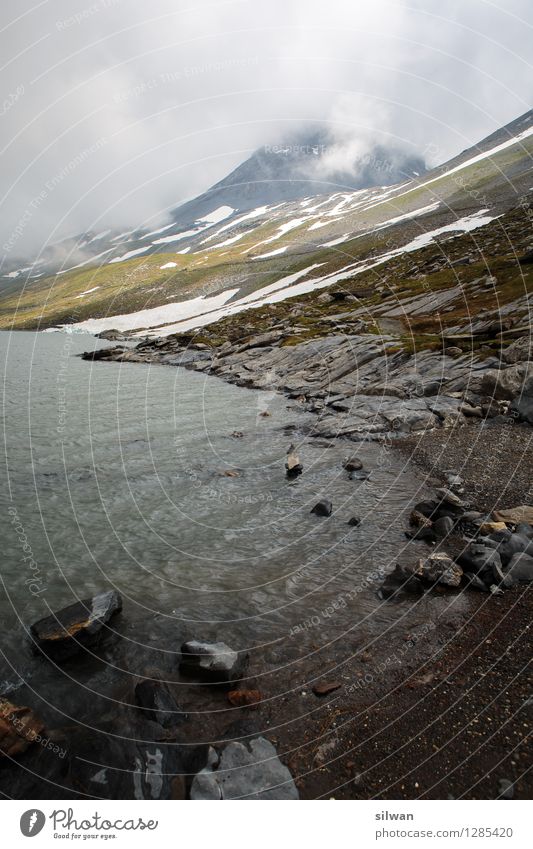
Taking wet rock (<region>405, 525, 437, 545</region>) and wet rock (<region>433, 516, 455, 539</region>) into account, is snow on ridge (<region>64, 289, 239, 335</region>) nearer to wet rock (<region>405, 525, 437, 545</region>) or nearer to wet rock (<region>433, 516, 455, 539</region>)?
wet rock (<region>405, 525, 437, 545</region>)

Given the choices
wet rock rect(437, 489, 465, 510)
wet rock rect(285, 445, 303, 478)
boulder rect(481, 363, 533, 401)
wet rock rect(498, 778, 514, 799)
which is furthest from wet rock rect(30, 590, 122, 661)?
boulder rect(481, 363, 533, 401)

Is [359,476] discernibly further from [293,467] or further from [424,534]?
[424,534]

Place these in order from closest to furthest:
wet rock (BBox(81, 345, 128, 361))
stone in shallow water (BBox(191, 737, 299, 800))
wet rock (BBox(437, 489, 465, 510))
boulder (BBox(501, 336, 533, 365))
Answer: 1. stone in shallow water (BBox(191, 737, 299, 800))
2. wet rock (BBox(437, 489, 465, 510))
3. boulder (BBox(501, 336, 533, 365))
4. wet rock (BBox(81, 345, 128, 361))

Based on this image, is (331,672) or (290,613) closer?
(331,672)

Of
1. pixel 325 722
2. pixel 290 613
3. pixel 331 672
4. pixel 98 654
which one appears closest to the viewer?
pixel 325 722

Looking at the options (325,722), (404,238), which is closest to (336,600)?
(325,722)

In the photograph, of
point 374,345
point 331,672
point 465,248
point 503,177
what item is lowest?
point 331,672
